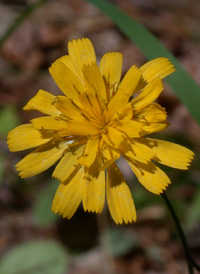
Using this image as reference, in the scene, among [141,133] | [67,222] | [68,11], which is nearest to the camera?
[141,133]

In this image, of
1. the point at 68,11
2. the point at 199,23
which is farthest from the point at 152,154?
the point at 68,11

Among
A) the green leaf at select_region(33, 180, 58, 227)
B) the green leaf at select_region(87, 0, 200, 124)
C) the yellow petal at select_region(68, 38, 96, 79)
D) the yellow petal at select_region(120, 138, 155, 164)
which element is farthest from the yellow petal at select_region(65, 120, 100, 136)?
the green leaf at select_region(33, 180, 58, 227)

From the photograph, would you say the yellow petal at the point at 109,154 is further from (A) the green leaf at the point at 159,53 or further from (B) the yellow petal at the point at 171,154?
(A) the green leaf at the point at 159,53

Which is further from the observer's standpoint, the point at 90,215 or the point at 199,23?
the point at 199,23

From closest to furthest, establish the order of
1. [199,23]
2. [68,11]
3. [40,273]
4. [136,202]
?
[40,273]
[136,202]
[199,23]
[68,11]

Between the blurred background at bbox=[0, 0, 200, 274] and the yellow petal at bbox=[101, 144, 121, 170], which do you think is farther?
the blurred background at bbox=[0, 0, 200, 274]

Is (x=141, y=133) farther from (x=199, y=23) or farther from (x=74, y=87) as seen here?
(x=199, y=23)

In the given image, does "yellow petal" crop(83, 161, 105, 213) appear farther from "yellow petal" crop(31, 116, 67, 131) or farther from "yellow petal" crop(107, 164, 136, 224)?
"yellow petal" crop(31, 116, 67, 131)
